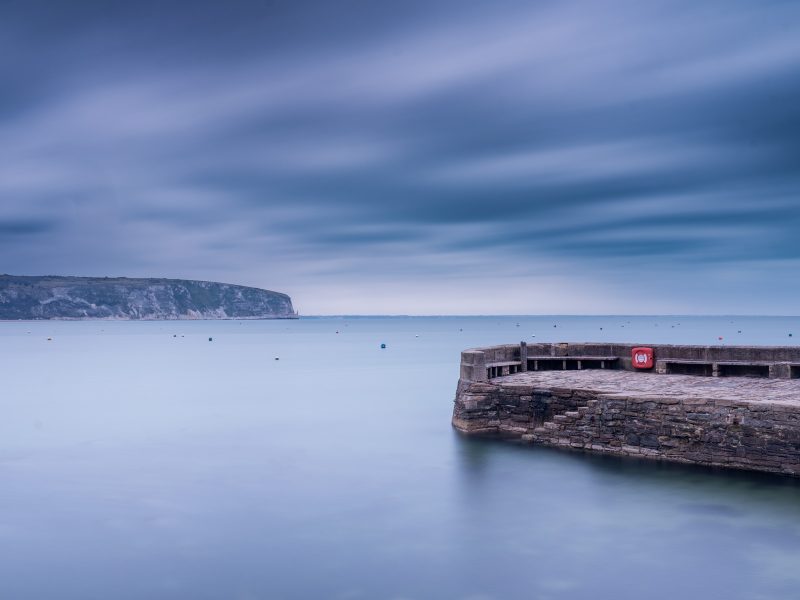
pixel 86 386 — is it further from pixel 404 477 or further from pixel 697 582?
pixel 697 582

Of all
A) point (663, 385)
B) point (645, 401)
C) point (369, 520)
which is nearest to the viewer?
point (369, 520)

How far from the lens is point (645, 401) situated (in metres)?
16.8

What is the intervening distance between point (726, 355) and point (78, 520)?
18.9 m

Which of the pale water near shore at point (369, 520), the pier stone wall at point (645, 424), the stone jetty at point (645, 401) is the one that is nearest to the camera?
the pale water near shore at point (369, 520)

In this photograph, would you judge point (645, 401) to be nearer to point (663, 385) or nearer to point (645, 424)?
point (645, 424)

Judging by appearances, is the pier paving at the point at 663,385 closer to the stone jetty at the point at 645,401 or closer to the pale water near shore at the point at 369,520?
the stone jetty at the point at 645,401

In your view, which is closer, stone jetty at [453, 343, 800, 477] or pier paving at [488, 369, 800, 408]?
stone jetty at [453, 343, 800, 477]

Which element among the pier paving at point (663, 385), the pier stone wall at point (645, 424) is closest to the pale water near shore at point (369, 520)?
the pier stone wall at point (645, 424)

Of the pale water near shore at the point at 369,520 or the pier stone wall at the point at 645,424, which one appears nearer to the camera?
the pale water near shore at the point at 369,520

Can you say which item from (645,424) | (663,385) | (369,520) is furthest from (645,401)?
(369,520)

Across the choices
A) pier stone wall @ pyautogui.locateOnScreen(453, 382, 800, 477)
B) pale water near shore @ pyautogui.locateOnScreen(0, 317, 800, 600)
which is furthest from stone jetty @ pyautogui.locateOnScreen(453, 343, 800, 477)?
pale water near shore @ pyautogui.locateOnScreen(0, 317, 800, 600)

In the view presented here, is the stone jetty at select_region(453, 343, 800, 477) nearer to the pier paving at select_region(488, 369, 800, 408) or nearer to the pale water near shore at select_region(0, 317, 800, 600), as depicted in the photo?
the pier paving at select_region(488, 369, 800, 408)

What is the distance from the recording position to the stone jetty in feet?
49.2

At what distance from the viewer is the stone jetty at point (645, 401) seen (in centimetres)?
1500
